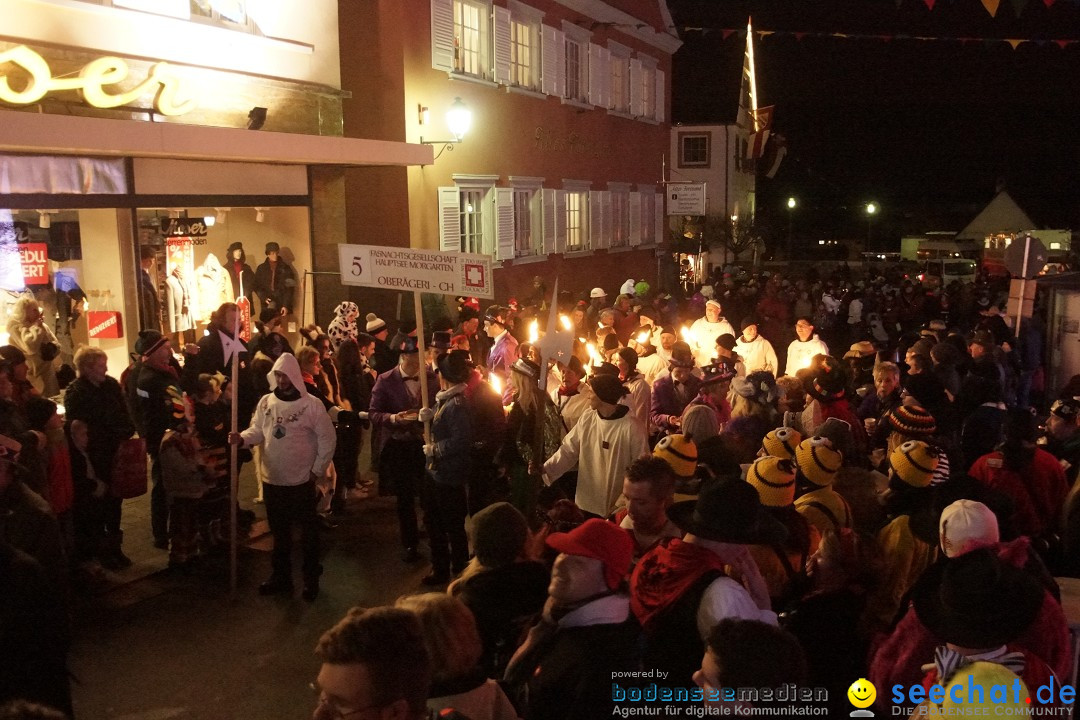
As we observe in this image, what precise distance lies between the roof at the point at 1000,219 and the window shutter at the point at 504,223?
3846 centimetres

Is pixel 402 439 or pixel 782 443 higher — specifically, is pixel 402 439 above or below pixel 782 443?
below

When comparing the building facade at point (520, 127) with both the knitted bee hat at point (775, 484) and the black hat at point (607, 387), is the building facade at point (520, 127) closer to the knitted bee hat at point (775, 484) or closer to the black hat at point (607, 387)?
the black hat at point (607, 387)

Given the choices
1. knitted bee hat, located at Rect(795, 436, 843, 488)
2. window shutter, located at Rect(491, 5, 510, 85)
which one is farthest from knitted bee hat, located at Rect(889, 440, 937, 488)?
window shutter, located at Rect(491, 5, 510, 85)

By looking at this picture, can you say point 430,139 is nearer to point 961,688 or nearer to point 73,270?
point 73,270

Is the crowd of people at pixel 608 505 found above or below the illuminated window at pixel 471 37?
below

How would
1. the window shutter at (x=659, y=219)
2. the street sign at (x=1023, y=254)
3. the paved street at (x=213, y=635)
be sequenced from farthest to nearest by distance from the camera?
1. the window shutter at (x=659, y=219)
2. the street sign at (x=1023, y=254)
3. the paved street at (x=213, y=635)

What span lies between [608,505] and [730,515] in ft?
8.93

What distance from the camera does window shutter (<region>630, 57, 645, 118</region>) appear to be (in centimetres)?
2541

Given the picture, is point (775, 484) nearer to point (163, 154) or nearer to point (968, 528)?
point (968, 528)

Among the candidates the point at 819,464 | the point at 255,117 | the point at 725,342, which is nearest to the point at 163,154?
the point at 255,117

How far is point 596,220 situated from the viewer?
77.9 feet

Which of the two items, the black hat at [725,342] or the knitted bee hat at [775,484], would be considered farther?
the black hat at [725,342]

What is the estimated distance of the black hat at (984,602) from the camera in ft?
10.8

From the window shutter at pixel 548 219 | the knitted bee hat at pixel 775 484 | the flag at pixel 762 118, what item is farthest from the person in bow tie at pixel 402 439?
the flag at pixel 762 118
